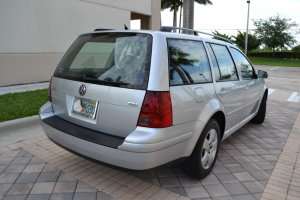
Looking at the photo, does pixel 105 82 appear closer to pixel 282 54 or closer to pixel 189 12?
pixel 189 12

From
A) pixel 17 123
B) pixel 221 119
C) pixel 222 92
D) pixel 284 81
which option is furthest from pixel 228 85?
pixel 284 81

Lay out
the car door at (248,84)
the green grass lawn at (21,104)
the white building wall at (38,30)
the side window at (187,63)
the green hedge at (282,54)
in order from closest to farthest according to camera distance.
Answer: the side window at (187,63) < the car door at (248,84) < the green grass lawn at (21,104) < the white building wall at (38,30) < the green hedge at (282,54)

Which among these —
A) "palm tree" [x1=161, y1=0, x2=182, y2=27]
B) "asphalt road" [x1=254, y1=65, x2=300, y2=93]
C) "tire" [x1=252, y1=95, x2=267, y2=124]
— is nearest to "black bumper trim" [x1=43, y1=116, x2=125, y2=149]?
"tire" [x1=252, y1=95, x2=267, y2=124]

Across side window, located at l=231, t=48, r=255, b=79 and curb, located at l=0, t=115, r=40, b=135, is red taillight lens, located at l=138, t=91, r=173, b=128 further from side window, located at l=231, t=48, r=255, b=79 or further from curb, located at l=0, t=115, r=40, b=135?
curb, located at l=0, t=115, r=40, b=135

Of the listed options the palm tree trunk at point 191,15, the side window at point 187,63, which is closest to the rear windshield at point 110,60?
the side window at point 187,63

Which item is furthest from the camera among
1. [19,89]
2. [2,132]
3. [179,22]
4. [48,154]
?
[179,22]

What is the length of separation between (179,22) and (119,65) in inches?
1608

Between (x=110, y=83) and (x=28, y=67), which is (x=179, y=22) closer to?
(x=28, y=67)

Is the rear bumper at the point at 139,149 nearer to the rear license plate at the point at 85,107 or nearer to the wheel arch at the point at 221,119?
the rear license plate at the point at 85,107

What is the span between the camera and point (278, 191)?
2.92 m

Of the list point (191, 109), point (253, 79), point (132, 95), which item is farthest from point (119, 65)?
point (253, 79)

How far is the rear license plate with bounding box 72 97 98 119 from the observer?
265 cm

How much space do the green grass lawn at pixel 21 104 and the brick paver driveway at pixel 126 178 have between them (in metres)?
1.25

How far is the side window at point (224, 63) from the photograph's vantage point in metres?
3.47
